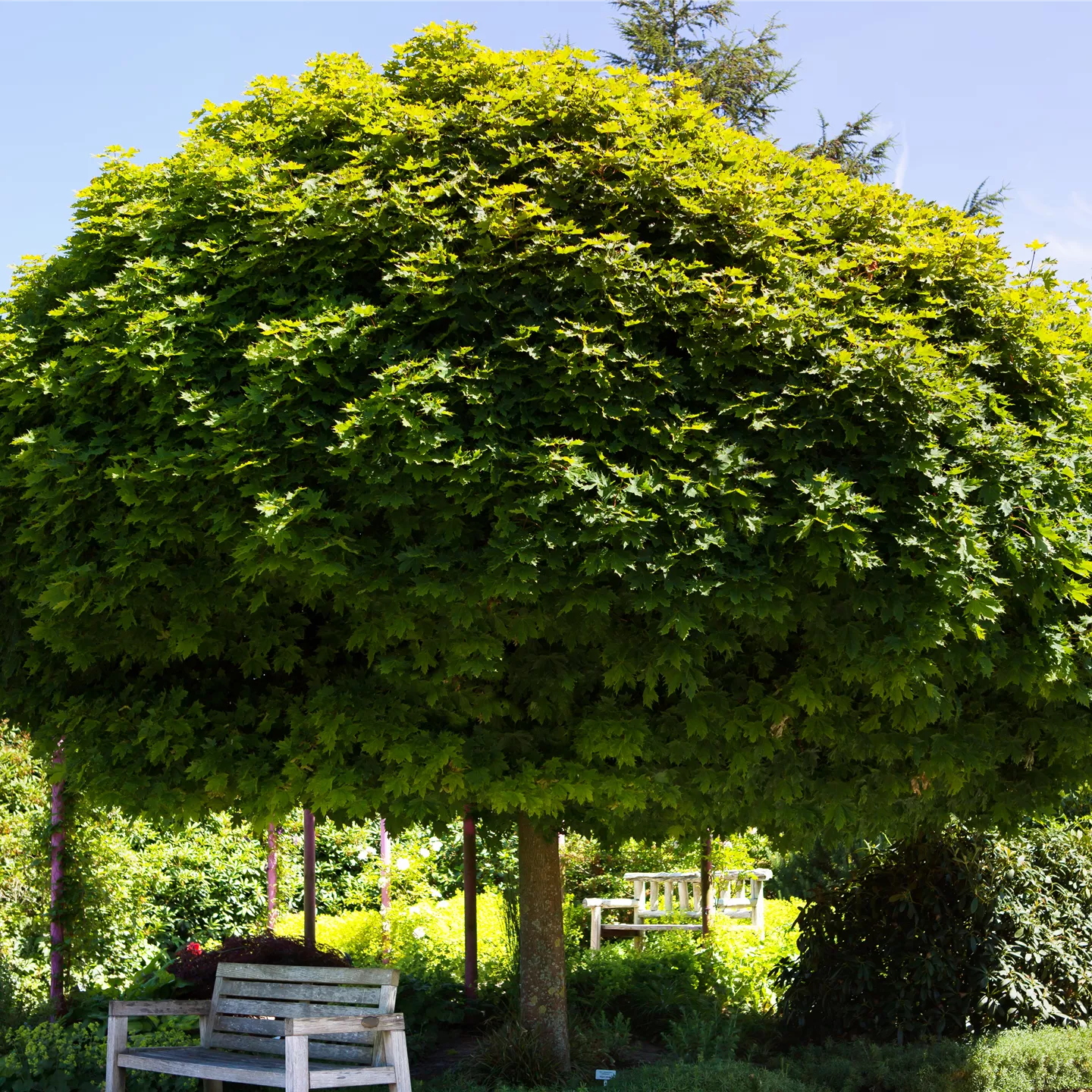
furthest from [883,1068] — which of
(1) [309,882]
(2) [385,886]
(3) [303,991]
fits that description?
(2) [385,886]

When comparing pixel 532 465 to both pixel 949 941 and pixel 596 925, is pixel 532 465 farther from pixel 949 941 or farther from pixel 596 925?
pixel 596 925

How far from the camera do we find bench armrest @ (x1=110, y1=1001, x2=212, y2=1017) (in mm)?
5711

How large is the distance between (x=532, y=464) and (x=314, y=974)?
3157 mm

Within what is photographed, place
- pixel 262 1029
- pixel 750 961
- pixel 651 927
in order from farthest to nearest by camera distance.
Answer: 1. pixel 651 927
2. pixel 750 961
3. pixel 262 1029

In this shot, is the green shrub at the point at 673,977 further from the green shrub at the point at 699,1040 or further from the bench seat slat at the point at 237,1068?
the bench seat slat at the point at 237,1068

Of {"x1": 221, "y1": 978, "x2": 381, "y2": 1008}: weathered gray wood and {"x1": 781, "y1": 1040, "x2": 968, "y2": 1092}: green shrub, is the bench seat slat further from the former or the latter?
{"x1": 781, "y1": 1040, "x2": 968, "y2": 1092}: green shrub

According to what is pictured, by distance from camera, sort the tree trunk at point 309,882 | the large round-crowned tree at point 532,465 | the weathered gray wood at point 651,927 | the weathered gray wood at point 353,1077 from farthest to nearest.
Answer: the weathered gray wood at point 651,927
the tree trunk at point 309,882
the weathered gray wood at point 353,1077
the large round-crowned tree at point 532,465

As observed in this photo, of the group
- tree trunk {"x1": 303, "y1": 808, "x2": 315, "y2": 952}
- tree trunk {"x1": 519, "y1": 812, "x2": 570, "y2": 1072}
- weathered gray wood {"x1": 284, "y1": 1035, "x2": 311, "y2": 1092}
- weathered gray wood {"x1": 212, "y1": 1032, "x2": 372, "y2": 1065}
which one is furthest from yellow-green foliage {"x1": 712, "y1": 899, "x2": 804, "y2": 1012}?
weathered gray wood {"x1": 284, "y1": 1035, "x2": 311, "y2": 1092}

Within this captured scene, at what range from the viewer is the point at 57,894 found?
28.8ft

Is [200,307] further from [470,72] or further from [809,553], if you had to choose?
[809,553]

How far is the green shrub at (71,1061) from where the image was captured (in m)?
5.97

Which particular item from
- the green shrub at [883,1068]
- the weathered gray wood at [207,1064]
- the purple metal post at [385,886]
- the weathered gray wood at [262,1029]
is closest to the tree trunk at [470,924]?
the green shrub at [883,1068]

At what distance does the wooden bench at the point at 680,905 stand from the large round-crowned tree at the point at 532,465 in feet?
22.6

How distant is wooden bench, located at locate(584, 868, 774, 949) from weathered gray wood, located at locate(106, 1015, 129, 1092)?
684 cm
